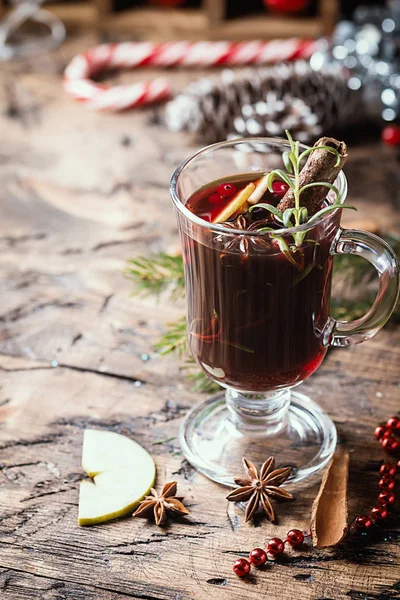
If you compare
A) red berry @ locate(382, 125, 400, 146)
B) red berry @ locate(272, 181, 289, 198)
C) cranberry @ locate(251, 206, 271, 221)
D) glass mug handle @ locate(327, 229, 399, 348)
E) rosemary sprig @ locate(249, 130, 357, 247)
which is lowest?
red berry @ locate(382, 125, 400, 146)

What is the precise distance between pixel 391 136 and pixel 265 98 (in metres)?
0.33

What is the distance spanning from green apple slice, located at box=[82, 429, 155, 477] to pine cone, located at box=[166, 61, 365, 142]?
96cm

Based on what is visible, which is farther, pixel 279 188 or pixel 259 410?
pixel 259 410

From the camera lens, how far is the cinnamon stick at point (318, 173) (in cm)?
100

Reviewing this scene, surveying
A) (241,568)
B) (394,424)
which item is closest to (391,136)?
(394,424)

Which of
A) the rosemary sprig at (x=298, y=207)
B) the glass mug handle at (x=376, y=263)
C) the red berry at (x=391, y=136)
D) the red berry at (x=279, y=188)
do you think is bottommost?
the red berry at (x=391, y=136)

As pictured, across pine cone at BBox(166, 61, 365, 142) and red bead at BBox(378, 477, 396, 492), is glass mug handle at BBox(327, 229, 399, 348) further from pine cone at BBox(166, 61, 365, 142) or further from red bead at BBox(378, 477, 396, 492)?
pine cone at BBox(166, 61, 365, 142)

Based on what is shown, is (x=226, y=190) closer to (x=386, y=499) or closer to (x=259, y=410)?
(x=259, y=410)

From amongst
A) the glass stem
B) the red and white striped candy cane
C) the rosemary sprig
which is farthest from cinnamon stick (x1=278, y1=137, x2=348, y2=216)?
the red and white striped candy cane

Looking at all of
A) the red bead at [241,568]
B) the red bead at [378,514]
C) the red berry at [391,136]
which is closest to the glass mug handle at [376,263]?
the red bead at [378,514]

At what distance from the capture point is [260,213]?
3.46 ft

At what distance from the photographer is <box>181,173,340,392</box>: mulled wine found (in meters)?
0.99

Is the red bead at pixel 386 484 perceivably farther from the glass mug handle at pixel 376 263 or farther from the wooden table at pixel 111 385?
the glass mug handle at pixel 376 263

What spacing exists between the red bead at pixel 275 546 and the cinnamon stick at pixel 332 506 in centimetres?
5
